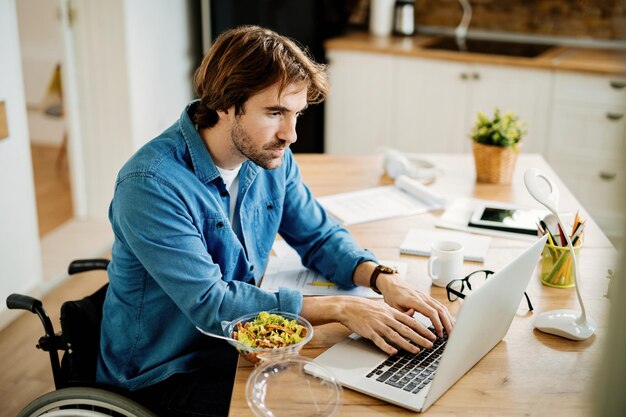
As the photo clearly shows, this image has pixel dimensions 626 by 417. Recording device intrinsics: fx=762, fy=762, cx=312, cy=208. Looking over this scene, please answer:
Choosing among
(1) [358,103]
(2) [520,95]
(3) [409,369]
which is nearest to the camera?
(3) [409,369]

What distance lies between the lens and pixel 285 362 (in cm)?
137

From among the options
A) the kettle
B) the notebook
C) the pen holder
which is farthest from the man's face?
the kettle

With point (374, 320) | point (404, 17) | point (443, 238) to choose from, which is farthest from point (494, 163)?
point (404, 17)

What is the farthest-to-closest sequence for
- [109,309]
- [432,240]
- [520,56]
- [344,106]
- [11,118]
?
[344,106] < [520,56] < [11,118] < [432,240] < [109,309]

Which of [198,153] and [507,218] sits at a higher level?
[198,153]

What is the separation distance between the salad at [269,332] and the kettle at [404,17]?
11.3 feet

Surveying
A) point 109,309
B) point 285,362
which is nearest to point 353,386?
point 285,362

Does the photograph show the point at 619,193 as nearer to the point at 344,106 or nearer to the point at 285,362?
the point at 285,362

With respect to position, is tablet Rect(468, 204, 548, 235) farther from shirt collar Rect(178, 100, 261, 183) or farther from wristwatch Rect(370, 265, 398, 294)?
shirt collar Rect(178, 100, 261, 183)

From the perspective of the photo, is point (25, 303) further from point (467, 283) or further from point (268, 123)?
point (467, 283)

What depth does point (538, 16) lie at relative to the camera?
455 centimetres

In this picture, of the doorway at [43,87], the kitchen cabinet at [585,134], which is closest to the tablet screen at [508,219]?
the kitchen cabinet at [585,134]

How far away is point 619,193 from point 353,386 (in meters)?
0.94

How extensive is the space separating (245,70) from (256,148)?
175mm
